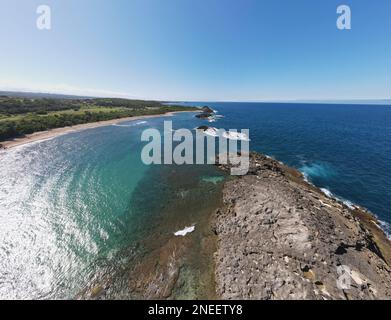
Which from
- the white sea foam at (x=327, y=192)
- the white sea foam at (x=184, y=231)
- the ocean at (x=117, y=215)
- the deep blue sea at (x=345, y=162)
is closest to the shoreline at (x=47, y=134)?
the ocean at (x=117, y=215)

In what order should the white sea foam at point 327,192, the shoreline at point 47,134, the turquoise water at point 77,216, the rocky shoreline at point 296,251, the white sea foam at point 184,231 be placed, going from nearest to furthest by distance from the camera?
the rocky shoreline at point 296,251 → the turquoise water at point 77,216 → the white sea foam at point 184,231 → the white sea foam at point 327,192 → the shoreline at point 47,134

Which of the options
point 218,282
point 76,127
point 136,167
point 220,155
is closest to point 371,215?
point 218,282

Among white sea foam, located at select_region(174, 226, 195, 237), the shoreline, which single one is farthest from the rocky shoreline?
the shoreline

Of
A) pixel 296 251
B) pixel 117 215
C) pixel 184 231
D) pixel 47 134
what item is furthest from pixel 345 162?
pixel 47 134

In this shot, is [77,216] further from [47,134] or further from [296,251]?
[47,134]

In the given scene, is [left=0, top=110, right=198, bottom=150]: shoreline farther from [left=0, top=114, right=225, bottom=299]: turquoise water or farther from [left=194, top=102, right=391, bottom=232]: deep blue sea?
[left=194, top=102, right=391, bottom=232]: deep blue sea

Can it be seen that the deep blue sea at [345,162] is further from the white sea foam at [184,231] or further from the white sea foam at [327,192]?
the white sea foam at [184,231]

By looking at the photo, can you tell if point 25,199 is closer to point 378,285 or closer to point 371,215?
point 378,285
